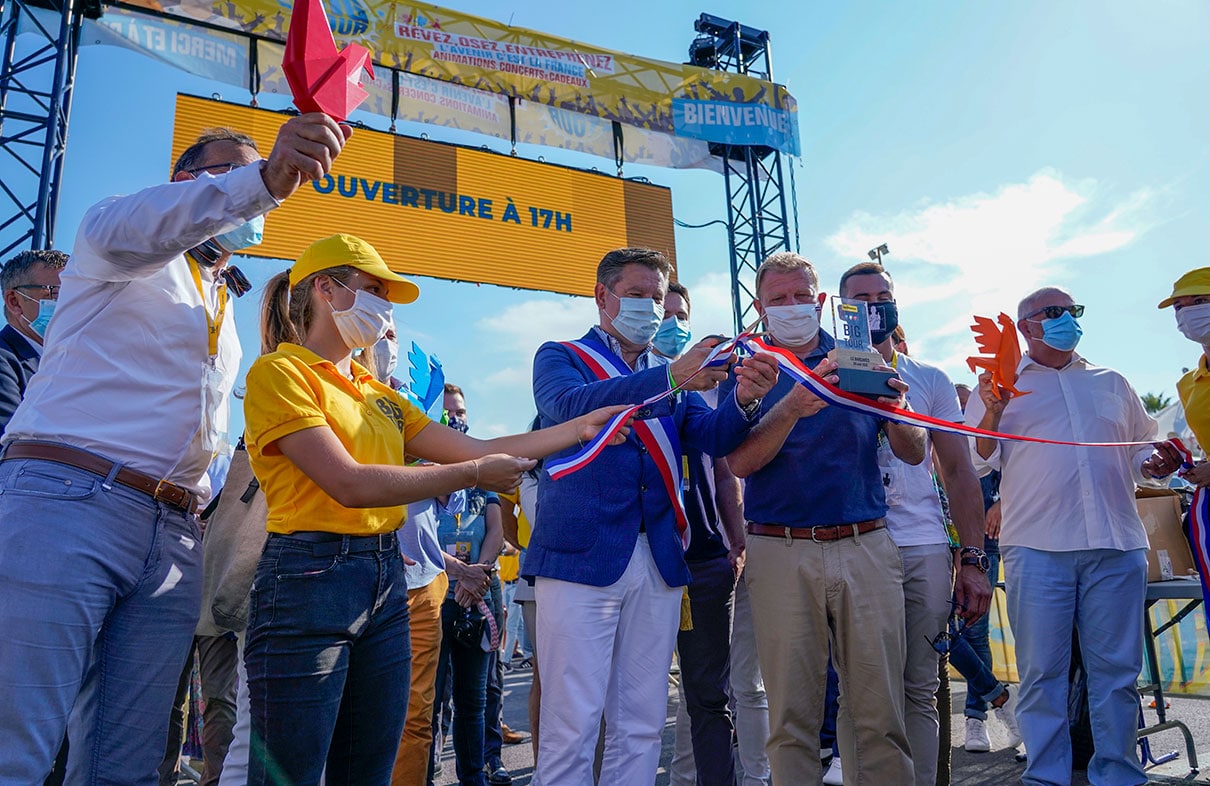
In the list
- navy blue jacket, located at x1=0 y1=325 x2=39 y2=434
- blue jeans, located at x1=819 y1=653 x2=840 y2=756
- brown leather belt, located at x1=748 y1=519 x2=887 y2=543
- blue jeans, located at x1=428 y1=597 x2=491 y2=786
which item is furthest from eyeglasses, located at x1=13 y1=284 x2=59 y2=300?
blue jeans, located at x1=819 y1=653 x2=840 y2=756

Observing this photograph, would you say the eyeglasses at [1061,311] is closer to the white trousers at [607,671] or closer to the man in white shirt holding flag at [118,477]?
the white trousers at [607,671]

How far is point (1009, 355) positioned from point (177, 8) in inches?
394

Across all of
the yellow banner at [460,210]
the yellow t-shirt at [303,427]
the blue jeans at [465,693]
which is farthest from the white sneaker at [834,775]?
the yellow banner at [460,210]

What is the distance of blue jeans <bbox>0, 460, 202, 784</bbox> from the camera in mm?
1865

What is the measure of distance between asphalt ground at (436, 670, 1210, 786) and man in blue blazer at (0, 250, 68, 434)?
3370 mm

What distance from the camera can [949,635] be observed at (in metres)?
3.49

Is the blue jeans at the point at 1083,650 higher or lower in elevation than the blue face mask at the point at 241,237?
lower

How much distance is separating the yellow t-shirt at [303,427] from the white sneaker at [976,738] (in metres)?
4.49

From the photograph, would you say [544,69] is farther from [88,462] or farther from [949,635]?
[88,462]

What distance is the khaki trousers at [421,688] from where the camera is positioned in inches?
147

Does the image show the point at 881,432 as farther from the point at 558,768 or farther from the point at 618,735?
the point at 558,768

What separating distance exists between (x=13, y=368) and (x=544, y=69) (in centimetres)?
1000

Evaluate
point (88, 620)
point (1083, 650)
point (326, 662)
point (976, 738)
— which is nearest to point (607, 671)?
point (326, 662)

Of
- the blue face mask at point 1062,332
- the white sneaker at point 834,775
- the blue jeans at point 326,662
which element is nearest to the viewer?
the blue jeans at point 326,662
